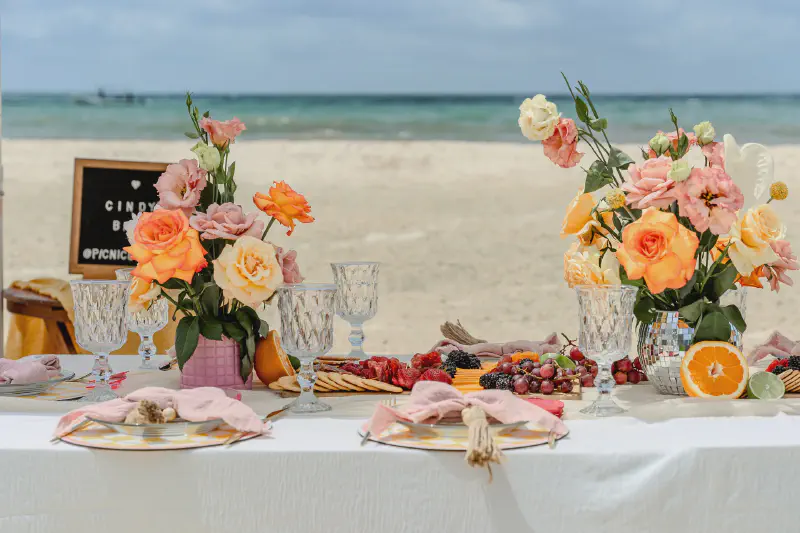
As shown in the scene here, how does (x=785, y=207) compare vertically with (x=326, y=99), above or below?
below

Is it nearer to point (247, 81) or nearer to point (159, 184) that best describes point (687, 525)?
point (159, 184)

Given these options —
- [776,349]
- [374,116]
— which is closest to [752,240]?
[776,349]

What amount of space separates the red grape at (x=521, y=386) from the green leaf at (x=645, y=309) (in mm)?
215

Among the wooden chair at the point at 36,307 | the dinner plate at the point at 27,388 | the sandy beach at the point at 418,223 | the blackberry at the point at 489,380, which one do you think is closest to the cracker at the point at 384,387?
the blackberry at the point at 489,380

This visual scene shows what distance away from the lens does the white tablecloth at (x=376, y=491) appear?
125cm

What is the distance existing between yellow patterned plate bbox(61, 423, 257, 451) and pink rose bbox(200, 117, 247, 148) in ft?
1.74

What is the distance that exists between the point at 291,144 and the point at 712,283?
13061 mm

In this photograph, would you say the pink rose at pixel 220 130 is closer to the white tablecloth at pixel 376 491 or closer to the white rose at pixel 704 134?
the white tablecloth at pixel 376 491

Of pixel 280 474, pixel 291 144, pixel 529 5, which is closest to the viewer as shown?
pixel 280 474

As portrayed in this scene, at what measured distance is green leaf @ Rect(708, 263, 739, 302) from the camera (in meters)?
1.57

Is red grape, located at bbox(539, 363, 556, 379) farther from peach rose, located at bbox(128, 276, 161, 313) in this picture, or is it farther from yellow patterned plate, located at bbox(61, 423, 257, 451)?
peach rose, located at bbox(128, 276, 161, 313)

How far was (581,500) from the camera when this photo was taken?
1262mm

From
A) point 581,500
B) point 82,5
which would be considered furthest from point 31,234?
point 82,5

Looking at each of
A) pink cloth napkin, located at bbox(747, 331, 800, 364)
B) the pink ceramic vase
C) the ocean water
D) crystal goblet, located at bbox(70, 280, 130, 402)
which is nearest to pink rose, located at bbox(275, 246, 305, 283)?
the pink ceramic vase
